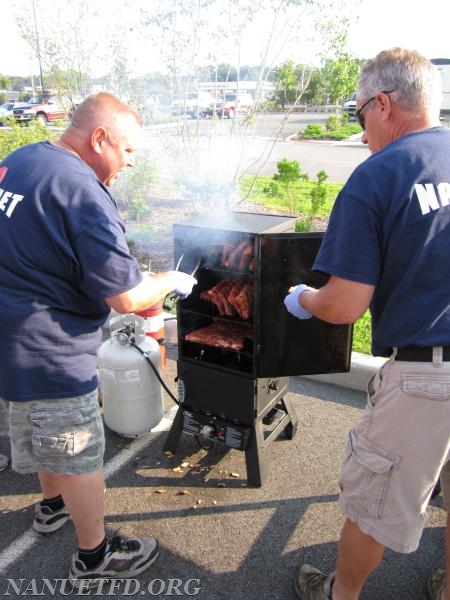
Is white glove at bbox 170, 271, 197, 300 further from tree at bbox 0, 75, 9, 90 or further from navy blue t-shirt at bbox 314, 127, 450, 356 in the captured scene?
tree at bbox 0, 75, 9, 90

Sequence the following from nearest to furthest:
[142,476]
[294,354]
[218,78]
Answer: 1. [294,354]
2. [142,476]
3. [218,78]

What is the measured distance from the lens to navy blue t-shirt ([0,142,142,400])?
1.84 m

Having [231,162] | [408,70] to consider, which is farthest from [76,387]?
[231,162]

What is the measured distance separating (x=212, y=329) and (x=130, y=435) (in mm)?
1031

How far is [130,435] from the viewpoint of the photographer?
3.37 meters

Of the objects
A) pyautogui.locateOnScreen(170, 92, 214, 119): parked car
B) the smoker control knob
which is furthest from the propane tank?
pyautogui.locateOnScreen(170, 92, 214, 119): parked car

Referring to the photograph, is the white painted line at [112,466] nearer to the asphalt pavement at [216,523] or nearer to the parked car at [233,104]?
the asphalt pavement at [216,523]

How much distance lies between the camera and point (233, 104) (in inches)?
231

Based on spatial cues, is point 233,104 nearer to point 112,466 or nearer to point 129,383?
point 129,383

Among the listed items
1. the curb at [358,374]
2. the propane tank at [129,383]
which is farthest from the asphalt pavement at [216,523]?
the curb at [358,374]

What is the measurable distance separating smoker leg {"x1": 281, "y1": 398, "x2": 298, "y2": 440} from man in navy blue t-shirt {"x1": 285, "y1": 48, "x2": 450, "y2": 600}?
1.42 m

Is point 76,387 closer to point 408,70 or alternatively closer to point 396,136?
point 396,136
